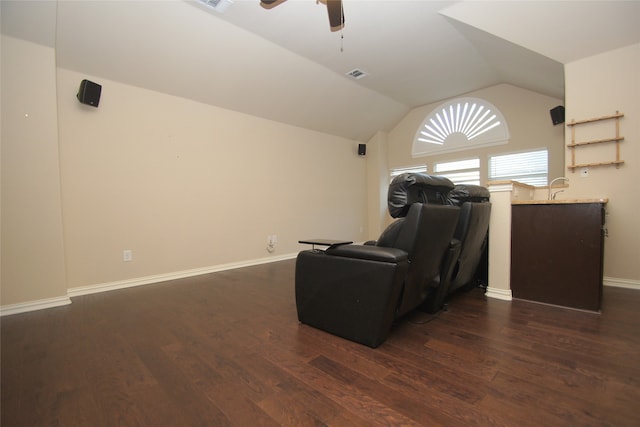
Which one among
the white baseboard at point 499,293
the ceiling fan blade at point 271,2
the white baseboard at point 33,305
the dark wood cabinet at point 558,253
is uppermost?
the ceiling fan blade at point 271,2

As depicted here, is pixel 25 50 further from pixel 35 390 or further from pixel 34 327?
pixel 35 390

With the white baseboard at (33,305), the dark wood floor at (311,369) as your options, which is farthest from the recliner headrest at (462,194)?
the white baseboard at (33,305)

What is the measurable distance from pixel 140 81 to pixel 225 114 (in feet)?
3.67

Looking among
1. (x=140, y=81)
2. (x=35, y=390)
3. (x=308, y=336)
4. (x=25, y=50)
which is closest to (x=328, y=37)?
(x=140, y=81)

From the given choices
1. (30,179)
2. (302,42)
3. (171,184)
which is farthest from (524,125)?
(30,179)

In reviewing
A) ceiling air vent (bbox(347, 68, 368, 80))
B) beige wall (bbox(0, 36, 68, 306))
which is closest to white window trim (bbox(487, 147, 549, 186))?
ceiling air vent (bbox(347, 68, 368, 80))

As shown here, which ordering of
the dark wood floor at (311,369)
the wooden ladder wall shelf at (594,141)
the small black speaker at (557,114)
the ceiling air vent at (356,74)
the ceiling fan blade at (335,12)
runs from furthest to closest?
the ceiling air vent at (356,74)
the small black speaker at (557,114)
the wooden ladder wall shelf at (594,141)
the ceiling fan blade at (335,12)
the dark wood floor at (311,369)

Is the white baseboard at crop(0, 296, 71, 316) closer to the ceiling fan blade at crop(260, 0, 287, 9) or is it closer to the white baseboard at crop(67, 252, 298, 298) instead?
the white baseboard at crop(67, 252, 298, 298)

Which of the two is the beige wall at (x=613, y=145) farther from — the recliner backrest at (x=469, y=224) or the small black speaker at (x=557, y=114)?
the recliner backrest at (x=469, y=224)

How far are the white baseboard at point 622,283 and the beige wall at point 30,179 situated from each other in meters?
5.79

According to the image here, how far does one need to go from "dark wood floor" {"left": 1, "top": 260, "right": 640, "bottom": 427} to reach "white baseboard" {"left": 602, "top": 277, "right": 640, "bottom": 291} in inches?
40.7

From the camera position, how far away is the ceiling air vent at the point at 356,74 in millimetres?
4339

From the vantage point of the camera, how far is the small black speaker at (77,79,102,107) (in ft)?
9.29

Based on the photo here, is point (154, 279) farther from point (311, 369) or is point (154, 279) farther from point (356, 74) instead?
point (356, 74)
